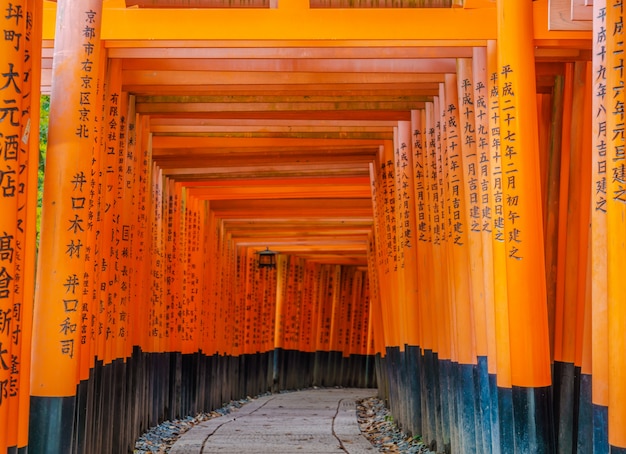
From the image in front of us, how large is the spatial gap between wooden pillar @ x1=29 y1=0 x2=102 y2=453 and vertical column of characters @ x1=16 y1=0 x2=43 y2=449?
27.4 inches

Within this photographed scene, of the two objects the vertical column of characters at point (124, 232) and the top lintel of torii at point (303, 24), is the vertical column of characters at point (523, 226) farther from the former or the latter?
the vertical column of characters at point (124, 232)

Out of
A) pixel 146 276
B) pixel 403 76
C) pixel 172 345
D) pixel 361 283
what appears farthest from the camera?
pixel 361 283

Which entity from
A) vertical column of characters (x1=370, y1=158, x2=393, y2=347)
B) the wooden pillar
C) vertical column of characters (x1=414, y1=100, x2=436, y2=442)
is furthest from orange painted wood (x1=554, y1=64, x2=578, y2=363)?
vertical column of characters (x1=370, y1=158, x2=393, y2=347)

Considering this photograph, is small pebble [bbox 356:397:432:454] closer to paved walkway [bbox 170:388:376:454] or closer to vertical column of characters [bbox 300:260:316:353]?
paved walkway [bbox 170:388:376:454]

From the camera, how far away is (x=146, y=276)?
10859 mm

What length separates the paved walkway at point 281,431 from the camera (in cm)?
956

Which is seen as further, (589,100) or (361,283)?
(361,283)

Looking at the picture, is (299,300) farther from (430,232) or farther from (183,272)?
(430,232)

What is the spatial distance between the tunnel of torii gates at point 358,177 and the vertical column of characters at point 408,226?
0.03 metres

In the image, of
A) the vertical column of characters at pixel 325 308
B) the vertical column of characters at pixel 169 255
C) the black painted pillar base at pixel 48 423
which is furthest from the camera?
the vertical column of characters at pixel 325 308

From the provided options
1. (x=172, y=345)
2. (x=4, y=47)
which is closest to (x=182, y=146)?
(x=172, y=345)

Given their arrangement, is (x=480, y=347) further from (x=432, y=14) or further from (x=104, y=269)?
(x=104, y=269)

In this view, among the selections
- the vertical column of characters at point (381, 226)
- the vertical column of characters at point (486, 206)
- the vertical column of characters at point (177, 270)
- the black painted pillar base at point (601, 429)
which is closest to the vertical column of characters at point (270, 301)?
the vertical column of characters at point (177, 270)

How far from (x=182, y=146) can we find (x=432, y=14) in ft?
16.0
